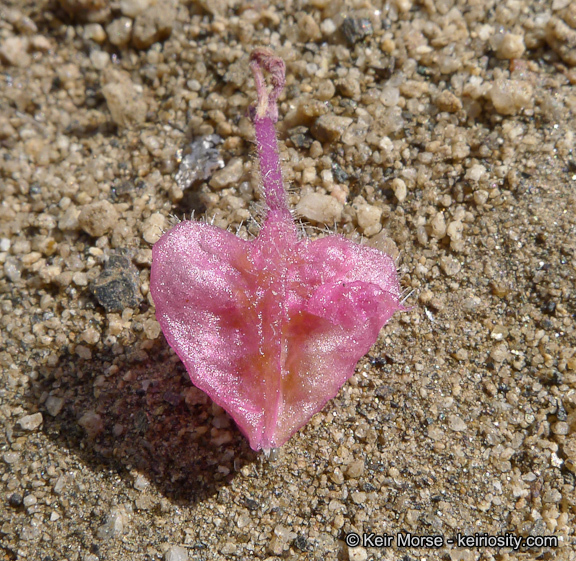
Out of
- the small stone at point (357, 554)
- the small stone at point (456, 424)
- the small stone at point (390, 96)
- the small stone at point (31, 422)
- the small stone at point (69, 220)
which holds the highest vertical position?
the small stone at point (390, 96)

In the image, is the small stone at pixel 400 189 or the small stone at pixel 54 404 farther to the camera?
the small stone at pixel 400 189

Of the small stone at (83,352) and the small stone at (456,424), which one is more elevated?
the small stone at (456,424)

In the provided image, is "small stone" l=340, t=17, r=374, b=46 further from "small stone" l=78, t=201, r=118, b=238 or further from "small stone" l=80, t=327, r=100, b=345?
"small stone" l=80, t=327, r=100, b=345

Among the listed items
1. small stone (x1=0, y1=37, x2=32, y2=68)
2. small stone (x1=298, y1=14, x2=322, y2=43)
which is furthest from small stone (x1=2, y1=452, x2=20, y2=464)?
small stone (x1=298, y1=14, x2=322, y2=43)

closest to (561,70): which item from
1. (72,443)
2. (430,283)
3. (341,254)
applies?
(430,283)

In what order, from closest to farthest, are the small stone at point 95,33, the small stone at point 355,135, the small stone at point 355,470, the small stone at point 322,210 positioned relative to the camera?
the small stone at point 355,470 < the small stone at point 322,210 < the small stone at point 355,135 < the small stone at point 95,33

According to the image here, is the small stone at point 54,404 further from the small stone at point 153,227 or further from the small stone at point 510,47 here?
the small stone at point 510,47

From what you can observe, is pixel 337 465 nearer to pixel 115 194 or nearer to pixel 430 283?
pixel 430 283

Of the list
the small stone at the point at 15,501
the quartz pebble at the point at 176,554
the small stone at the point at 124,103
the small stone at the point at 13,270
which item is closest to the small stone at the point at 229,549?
the quartz pebble at the point at 176,554

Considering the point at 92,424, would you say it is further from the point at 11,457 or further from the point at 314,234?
the point at 314,234
